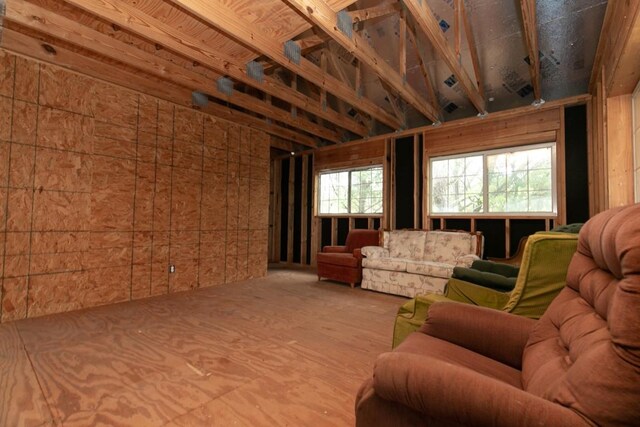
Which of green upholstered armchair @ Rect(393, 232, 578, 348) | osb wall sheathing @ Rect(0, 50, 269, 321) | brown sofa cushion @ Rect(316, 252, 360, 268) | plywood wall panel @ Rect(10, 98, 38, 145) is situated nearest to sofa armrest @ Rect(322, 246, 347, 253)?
brown sofa cushion @ Rect(316, 252, 360, 268)

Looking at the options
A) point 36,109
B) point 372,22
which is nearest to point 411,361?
point 372,22

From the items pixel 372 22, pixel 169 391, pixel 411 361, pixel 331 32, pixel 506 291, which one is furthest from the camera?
pixel 372 22

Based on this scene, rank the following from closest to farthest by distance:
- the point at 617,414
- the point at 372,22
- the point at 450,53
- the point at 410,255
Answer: the point at 617,414
the point at 450,53
the point at 372,22
the point at 410,255

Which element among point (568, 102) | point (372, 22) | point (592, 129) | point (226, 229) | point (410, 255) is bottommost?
point (410, 255)

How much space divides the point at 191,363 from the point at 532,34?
13.2 ft

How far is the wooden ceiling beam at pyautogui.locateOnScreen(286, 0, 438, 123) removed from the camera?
2.35 m

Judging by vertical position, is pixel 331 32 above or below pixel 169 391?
above

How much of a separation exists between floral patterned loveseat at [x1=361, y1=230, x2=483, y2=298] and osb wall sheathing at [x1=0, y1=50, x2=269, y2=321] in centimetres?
232

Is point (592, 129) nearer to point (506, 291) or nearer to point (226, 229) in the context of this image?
point (506, 291)

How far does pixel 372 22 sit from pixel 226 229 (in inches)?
142

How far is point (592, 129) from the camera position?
3.70m

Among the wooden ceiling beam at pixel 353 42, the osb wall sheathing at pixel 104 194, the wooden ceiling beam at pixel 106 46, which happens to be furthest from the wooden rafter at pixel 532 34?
the osb wall sheathing at pixel 104 194

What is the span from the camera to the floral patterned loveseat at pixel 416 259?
3947mm

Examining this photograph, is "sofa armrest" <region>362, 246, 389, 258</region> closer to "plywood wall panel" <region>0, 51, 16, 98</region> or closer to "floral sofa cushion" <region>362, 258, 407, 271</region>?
"floral sofa cushion" <region>362, 258, 407, 271</region>
